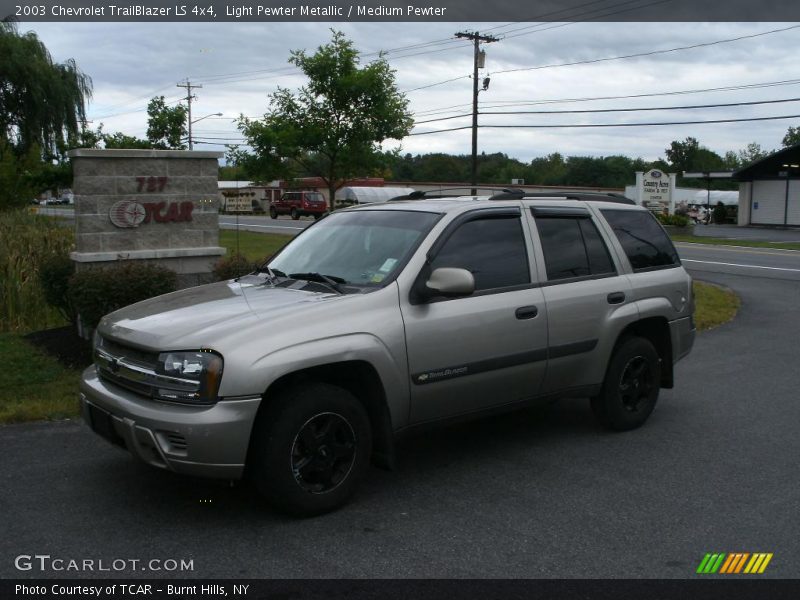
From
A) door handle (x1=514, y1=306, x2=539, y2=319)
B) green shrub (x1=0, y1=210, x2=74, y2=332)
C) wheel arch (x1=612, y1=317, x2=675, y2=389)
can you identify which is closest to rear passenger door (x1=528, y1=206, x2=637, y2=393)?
door handle (x1=514, y1=306, x2=539, y2=319)

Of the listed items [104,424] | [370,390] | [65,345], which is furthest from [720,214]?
[104,424]

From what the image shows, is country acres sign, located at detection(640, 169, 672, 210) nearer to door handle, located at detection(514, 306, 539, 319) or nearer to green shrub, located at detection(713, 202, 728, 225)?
green shrub, located at detection(713, 202, 728, 225)

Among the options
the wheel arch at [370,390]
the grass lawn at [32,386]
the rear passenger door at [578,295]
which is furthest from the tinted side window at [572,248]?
the grass lawn at [32,386]

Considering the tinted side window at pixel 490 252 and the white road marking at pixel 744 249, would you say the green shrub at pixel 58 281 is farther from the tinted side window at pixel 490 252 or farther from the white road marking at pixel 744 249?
the white road marking at pixel 744 249

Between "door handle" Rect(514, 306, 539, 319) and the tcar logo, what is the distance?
6.16 m

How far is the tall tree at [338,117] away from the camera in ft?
68.4

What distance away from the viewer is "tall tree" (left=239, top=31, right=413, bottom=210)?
20.9 m

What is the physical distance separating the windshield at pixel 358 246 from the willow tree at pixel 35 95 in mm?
25374

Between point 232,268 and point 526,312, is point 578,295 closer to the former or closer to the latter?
point 526,312

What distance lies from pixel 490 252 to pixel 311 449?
193cm

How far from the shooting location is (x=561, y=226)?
611 cm

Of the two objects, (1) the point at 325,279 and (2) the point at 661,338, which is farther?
(2) the point at 661,338

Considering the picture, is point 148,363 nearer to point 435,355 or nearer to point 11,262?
point 435,355

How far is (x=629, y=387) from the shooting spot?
252 inches
